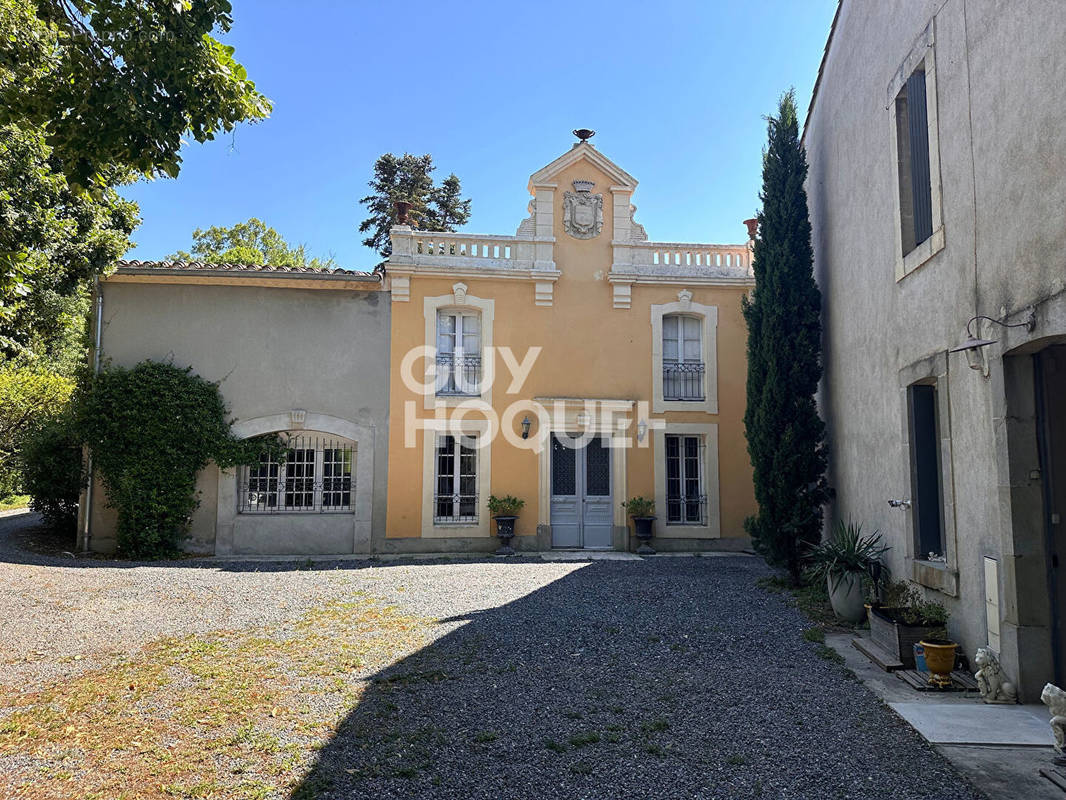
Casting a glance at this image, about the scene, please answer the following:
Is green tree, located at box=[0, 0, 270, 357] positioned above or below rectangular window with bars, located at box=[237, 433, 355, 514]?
above

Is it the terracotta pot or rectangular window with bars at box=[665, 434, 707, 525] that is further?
rectangular window with bars at box=[665, 434, 707, 525]

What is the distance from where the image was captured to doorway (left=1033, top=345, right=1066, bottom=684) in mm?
4734

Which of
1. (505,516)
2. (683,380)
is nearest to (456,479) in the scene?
(505,516)

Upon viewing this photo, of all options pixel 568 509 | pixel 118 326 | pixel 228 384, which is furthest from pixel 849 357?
pixel 118 326

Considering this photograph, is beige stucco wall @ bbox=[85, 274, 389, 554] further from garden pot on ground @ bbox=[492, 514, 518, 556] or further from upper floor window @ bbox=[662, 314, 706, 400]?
upper floor window @ bbox=[662, 314, 706, 400]

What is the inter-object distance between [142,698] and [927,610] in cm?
583

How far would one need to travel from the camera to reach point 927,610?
6.02 metres

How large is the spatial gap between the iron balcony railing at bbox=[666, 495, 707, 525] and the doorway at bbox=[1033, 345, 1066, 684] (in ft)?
26.9

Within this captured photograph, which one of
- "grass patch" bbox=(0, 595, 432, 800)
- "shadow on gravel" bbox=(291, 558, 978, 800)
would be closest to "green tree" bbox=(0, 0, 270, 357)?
"grass patch" bbox=(0, 595, 432, 800)

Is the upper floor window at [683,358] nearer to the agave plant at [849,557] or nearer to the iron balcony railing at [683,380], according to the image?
the iron balcony railing at [683,380]

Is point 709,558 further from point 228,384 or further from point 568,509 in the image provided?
point 228,384

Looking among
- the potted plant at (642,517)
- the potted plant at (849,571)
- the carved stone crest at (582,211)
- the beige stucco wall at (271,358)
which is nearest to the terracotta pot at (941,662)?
the potted plant at (849,571)

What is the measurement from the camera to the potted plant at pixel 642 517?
41.3ft

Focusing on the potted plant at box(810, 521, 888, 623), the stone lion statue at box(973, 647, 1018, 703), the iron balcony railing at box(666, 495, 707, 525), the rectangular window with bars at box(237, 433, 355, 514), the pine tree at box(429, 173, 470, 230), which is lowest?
the stone lion statue at box(973, 647, 1018, 703)
